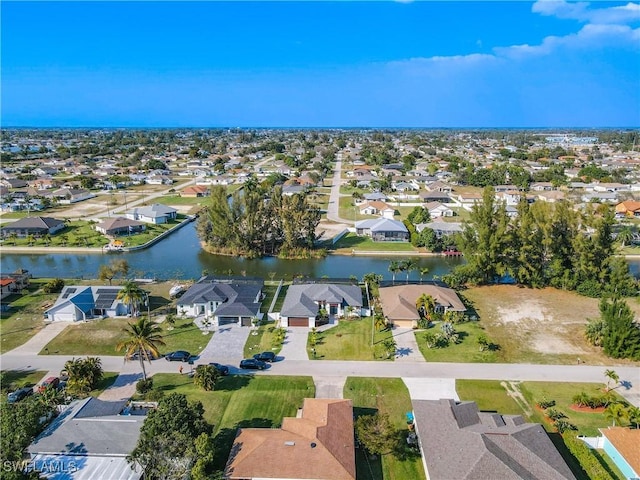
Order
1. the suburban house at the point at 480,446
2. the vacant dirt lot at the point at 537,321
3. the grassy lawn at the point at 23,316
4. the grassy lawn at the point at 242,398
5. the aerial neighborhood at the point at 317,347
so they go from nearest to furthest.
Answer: the suburban house at the point at 480,446
the aerial neighborhood at the point at 317,347
the grassy lawn at the point at 242,398
the vacant dirt lot at the point at 537,321
the grassy lawn at the point at 23,316

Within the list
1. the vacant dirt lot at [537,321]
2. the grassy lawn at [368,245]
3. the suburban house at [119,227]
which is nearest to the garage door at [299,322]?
the vacant dirt lot at [537,321]

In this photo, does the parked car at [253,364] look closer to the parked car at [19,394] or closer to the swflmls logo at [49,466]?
the swflmls logo at [49,466]

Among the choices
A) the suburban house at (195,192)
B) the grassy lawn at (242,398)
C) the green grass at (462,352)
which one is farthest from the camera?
the suburban house at (195,192)

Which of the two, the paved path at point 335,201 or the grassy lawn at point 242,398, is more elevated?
the paved path at point 335,201

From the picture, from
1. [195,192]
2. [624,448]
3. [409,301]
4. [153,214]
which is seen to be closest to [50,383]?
[409,301]

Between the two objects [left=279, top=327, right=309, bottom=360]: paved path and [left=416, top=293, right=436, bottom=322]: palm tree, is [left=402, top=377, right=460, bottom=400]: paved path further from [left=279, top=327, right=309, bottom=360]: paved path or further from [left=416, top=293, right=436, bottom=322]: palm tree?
[left=416, top=293, right=436, bottom=322]: palm tree

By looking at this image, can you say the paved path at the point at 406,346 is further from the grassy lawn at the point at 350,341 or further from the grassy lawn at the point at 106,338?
the grassy lawn at the point at 106,338

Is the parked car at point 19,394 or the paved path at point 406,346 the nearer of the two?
the parked car at point 19,394

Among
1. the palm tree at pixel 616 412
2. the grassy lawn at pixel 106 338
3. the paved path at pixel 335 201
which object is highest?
the paved path at pixel 335 201
